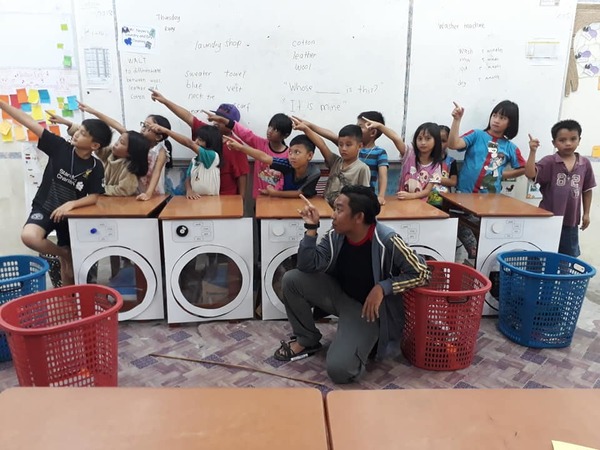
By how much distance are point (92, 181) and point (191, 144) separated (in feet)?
2.54

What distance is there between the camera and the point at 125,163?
342 cm

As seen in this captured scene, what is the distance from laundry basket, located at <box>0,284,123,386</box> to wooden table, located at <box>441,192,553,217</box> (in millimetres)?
2243

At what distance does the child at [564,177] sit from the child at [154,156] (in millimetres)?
2623

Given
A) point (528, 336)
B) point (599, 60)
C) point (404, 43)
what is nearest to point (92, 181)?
point (404, 43)

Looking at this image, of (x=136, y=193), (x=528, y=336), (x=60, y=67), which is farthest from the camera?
(x=60, y=67)

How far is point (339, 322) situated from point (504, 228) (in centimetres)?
129

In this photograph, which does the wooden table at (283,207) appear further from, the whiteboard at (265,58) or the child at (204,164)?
the whiteboard at (265,58)

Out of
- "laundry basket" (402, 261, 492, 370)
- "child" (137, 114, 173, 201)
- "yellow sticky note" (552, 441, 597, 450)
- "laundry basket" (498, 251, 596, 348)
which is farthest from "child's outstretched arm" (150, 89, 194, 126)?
"yellow sticky note" (552, 441, 597, 450)

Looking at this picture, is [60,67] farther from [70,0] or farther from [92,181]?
[92,181]

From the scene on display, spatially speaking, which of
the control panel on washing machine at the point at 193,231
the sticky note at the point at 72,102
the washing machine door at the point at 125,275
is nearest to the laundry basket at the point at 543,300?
the control panel on washing machine at the point at 193,231

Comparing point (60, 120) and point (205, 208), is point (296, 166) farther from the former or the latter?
point (60, 120)

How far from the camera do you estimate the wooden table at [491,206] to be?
305 cm

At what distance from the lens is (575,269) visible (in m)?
2.95

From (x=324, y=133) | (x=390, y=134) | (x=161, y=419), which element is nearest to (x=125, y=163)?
(x=324, y=133)
